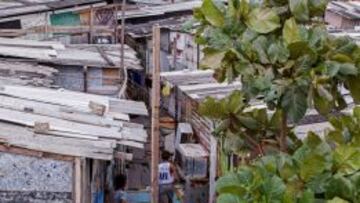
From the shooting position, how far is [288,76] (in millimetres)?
3543

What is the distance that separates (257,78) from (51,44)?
42.1 ft

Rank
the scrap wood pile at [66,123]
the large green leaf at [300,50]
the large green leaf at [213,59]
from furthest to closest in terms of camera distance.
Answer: the scrap wood pile at [66,123]
the large green leaf at [213,59]
the large green leaf at [300,50]

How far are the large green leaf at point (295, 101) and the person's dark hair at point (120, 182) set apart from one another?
980 centimetres

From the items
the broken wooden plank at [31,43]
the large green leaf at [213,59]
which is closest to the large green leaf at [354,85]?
the large green leaf at [213,59]

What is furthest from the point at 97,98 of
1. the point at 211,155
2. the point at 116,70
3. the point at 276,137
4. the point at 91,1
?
the point at 91,1

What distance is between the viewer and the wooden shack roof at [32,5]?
1905 centimetres

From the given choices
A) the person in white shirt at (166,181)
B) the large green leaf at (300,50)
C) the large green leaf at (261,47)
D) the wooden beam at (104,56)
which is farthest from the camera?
the wooden beam at (104,56)

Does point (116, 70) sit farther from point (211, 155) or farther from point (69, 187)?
point (69, 187)

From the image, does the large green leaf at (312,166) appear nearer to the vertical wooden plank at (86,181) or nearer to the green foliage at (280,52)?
the green foliage at (280,52)

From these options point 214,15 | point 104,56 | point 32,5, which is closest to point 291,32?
point 214,15

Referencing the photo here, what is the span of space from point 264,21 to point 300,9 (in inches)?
8.3

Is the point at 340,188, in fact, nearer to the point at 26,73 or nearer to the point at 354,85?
the point at 354,85

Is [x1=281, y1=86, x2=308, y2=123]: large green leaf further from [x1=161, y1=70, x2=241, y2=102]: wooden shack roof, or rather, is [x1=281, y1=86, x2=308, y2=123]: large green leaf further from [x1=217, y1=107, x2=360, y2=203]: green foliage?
[x1=161, y1=70, x2=241, y2=102]: wooden shack roof

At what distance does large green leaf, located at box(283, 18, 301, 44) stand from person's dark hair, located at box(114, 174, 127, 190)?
32.4 feet
